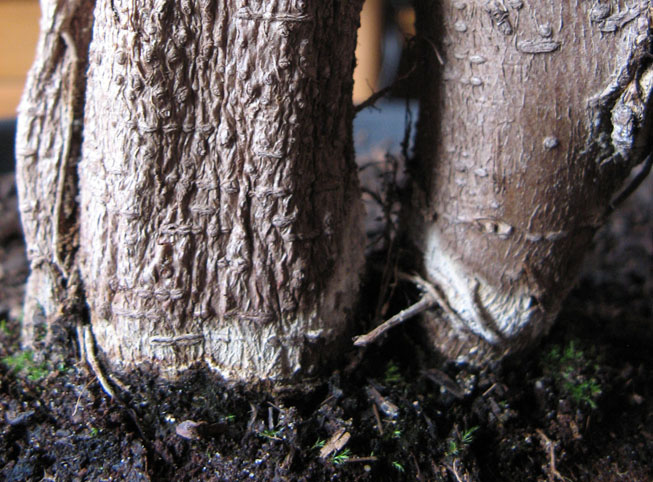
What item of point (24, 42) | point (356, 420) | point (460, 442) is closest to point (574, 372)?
point (460, 442)

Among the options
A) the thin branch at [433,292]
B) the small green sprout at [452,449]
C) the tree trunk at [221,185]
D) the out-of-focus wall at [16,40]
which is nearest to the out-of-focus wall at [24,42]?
the out-of-focus wall at [16,40]

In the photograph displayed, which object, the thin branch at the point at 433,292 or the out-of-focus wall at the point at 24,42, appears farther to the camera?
the out-of-focus wall at the point at 24,42

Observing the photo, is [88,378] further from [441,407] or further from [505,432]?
[505,432]

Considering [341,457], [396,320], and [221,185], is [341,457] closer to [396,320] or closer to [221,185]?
[396,320]

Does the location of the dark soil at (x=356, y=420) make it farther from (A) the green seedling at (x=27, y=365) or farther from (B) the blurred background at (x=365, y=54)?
(B) the blurred background at (x=365, y=54)

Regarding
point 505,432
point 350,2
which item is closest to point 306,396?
point 505,432
